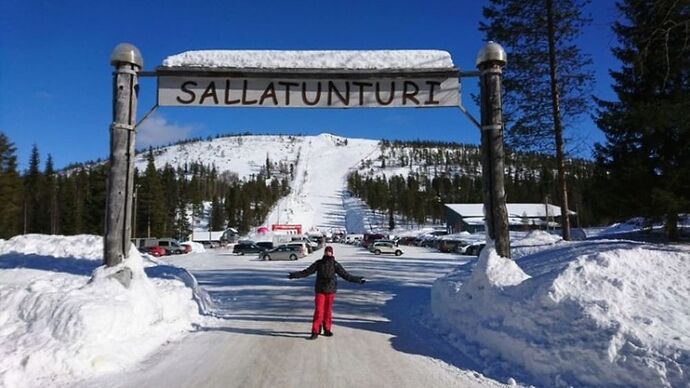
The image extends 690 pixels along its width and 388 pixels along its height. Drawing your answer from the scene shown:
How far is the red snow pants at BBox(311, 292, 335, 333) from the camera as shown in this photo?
7.62m

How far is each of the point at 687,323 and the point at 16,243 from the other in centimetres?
1895

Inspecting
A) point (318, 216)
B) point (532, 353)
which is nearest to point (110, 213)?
point (532, 353)

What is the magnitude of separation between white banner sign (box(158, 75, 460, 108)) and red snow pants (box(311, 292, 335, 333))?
139 inches

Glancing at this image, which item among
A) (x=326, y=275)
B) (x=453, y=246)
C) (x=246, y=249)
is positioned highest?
(x=326, y=275)

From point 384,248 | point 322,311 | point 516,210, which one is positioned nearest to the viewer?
point 322,311

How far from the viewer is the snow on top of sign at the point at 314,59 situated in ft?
29.2

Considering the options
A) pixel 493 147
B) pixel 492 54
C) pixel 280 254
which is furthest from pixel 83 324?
pixel 280 254

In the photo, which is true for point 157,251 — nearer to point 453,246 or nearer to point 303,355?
point 453,246

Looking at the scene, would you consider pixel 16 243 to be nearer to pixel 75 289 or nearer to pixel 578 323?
pixel 75 289

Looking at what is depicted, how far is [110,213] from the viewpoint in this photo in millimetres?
8344

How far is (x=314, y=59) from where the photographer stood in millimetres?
9023

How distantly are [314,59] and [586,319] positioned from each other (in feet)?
20.7

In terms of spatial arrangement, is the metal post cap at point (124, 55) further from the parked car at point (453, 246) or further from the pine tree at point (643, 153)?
the parked car at point (453, 246)

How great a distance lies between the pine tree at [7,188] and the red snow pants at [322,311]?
2007 inches
